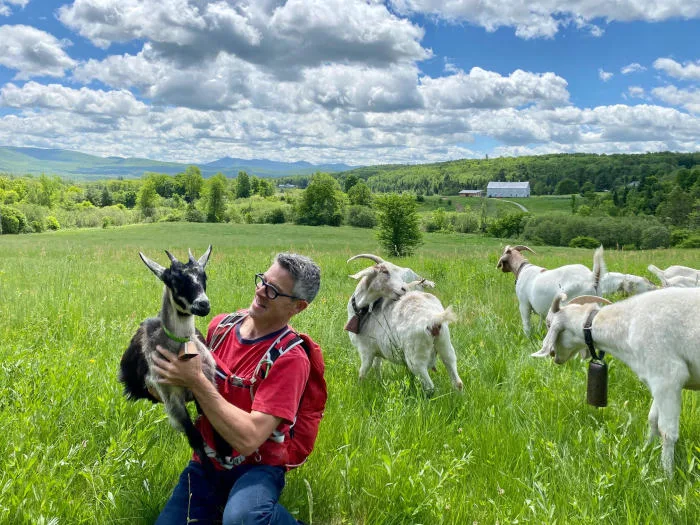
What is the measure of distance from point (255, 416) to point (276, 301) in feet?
2.11

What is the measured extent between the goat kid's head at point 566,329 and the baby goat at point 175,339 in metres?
3.20

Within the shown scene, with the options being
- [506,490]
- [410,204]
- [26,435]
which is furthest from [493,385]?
[410,204]

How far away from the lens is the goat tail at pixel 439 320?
4602mm

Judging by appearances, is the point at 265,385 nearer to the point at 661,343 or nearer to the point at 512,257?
the point at 661,343

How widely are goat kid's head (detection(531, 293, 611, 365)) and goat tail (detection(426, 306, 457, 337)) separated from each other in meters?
0.83

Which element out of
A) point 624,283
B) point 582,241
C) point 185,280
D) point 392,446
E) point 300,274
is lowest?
point 582,241

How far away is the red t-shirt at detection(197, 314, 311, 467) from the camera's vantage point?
106 inches

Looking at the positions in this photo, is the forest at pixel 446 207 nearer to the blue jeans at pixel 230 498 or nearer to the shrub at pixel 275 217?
the shrub at pixel 275 217

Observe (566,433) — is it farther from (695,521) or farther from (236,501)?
(236,501)

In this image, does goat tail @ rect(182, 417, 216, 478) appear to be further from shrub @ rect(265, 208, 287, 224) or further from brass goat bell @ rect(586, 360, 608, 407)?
shrub @ rect(265, 208, 287, 224)

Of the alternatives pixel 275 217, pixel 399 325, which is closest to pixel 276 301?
pixel 399 325

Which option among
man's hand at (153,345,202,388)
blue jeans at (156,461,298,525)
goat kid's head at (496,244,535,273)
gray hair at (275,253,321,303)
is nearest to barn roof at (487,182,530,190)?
goat kid's head at (496,244,535,273)

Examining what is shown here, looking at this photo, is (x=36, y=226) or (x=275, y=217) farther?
(x=275, y=217)

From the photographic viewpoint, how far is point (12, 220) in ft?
252
